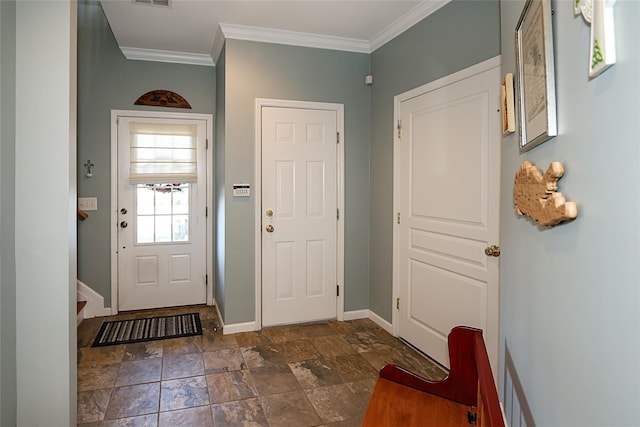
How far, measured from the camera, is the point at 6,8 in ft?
5.29

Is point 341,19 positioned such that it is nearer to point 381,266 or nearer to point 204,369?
point 381,266

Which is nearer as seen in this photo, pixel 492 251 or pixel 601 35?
pixel 601 35

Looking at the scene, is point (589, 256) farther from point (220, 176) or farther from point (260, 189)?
point (220, 176)

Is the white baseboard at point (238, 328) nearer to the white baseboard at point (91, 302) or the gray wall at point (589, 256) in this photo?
the white baseboard at point (91, 302)

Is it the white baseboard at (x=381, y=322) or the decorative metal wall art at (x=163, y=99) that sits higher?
the decorative metal wall art at (x=163, y=99)

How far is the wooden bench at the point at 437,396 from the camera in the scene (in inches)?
57.4

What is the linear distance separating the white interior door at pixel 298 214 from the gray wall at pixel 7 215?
83.5 inches

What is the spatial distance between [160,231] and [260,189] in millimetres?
1375

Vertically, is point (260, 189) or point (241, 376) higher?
point (260, 189)

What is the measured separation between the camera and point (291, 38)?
12.0ft

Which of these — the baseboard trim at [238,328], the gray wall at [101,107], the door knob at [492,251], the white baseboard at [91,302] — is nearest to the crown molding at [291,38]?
the gray wall at [101,107]

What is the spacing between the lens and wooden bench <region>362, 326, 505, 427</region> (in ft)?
4.79

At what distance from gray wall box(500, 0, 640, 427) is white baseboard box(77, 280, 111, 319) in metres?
4.03

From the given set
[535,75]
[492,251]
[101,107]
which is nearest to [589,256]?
[535,75]
